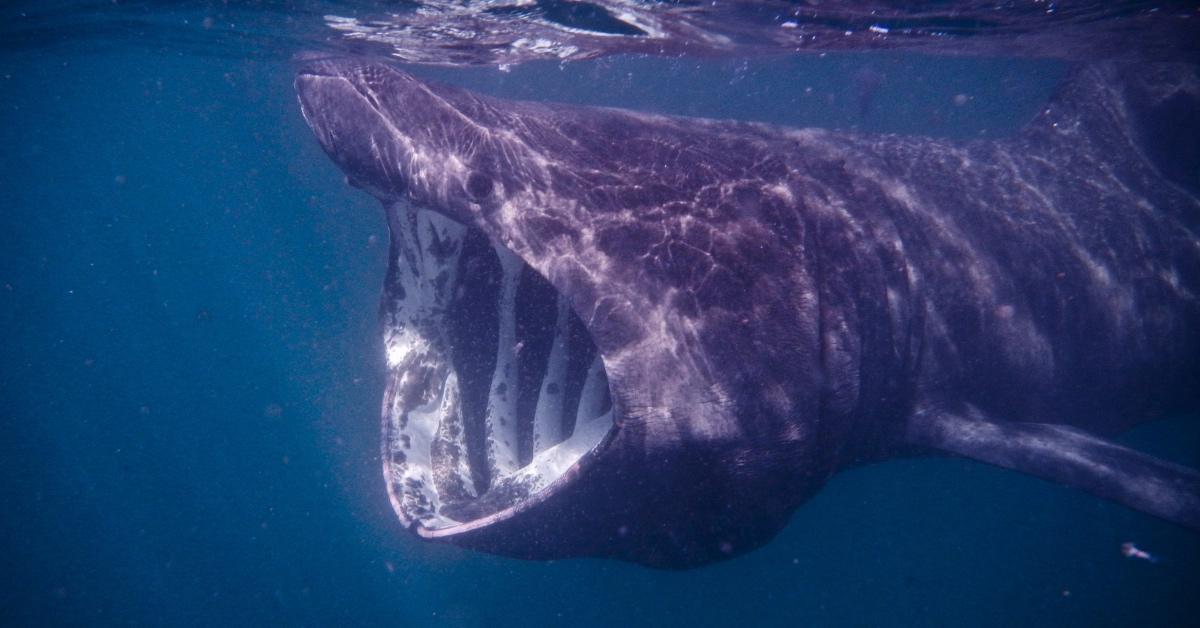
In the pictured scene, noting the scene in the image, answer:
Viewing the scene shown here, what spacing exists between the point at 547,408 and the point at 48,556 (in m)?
39.4

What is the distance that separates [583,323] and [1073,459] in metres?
3.34

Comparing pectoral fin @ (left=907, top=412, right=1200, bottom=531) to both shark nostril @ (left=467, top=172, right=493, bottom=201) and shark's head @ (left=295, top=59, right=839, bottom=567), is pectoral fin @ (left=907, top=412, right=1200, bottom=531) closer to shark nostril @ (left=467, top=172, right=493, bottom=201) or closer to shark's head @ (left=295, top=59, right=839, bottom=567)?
shark's head @ (left=295, top=59, right=839, bottom=567)

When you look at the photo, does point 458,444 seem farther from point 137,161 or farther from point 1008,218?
point 137,161

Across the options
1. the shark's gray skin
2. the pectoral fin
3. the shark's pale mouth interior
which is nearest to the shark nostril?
the shark's gray skin

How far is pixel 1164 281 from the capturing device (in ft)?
19.8

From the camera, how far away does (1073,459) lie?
410cm

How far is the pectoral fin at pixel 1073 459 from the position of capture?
12.5ft

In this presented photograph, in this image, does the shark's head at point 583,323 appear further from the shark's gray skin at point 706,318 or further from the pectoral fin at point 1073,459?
the pectoral fin at point 1073,459

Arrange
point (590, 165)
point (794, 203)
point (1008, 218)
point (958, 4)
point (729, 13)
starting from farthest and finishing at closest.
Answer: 1. point (729, 13)
2. point (958, 4)
3. point (1008, 218)
4. point (794, 203)
5. point (590, 165)

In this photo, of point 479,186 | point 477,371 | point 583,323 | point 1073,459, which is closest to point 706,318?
point 583,323

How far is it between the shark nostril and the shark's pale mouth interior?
933 millimetres

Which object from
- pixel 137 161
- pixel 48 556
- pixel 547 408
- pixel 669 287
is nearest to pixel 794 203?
pixel 669 287

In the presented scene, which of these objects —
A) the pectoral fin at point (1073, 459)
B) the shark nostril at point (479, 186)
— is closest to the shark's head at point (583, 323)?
the shark nostril at point (479, 186)

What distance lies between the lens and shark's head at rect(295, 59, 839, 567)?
118 inches
